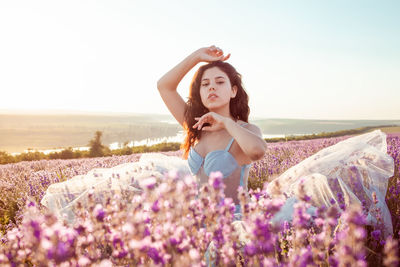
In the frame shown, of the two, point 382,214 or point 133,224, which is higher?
point 133,224

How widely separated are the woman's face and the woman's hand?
0.13 m

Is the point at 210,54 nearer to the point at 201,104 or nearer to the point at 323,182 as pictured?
the point at 201,104

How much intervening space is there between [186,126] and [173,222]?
2.55 metres

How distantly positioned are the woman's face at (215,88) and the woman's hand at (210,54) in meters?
0.13

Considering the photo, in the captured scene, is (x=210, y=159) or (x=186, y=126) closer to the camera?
(x=210, y=159)

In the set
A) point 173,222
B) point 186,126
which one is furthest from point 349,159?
point 173,222

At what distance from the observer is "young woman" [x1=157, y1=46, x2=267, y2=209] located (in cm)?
274

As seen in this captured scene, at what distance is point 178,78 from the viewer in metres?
3.57

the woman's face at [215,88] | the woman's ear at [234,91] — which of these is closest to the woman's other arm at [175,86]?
the woman's face at [215,88]

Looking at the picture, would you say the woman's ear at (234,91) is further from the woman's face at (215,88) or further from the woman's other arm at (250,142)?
the woman's other arm at (250,142)

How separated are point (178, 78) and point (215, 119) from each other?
1.04m

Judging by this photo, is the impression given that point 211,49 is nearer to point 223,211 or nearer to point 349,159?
point 349,159

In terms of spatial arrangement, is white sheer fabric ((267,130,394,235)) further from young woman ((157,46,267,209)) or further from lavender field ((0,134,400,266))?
lavender field ((0,134,400,266))

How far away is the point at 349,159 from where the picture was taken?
3531mm
